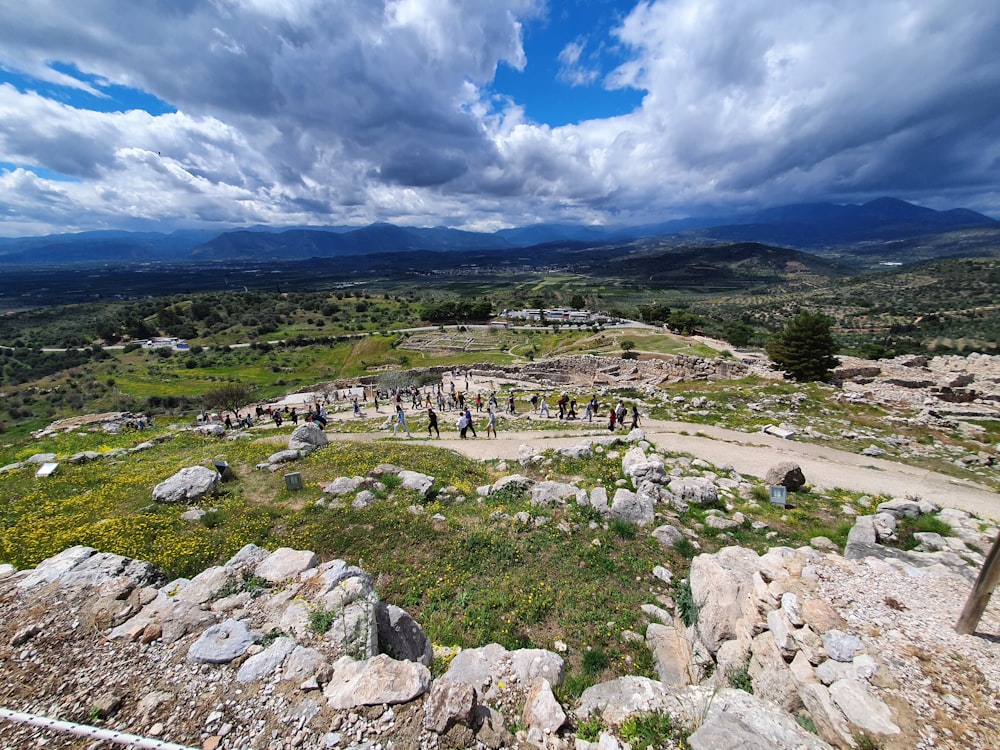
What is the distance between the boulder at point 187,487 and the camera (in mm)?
12227

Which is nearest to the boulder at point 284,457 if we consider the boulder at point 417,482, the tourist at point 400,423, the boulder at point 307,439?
the boulder at point 307,439

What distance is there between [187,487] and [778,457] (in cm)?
2040

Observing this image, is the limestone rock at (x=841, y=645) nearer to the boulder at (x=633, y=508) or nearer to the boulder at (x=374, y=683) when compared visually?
the boulder at (x=633, y=508)

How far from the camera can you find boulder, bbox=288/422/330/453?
17.4 metres

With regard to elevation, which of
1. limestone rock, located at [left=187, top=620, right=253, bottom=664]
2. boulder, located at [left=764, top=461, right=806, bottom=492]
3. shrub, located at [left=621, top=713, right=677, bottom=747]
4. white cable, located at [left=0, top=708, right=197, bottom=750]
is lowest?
boulder, located at [left=764, top=461, right=806, bottom=492]

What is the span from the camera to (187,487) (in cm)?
1254

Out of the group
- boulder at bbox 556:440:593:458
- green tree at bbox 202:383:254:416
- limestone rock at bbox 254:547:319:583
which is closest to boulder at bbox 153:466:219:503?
limestone rock at bbox 254:547:319:583

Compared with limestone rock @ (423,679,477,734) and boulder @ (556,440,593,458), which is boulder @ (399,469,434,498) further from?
limestone rock @ (423,679,477,734)

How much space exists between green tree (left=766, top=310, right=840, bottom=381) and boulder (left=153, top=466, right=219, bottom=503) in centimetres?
4151

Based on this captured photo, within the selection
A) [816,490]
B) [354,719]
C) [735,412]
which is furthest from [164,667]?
[735,412]

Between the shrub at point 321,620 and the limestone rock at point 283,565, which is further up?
the shrub at point 321,620

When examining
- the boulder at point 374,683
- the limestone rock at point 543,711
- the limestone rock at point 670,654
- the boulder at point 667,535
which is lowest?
the boulder at point 667,535

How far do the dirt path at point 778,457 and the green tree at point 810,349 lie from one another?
69.4 feet

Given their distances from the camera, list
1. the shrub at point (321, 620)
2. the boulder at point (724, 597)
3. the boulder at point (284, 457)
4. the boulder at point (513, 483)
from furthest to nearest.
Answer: the boulder at point (284, 457) → the boulder at point (513, 483) → the boulder at point (724, 597) → the shrub at point (321, 620)
